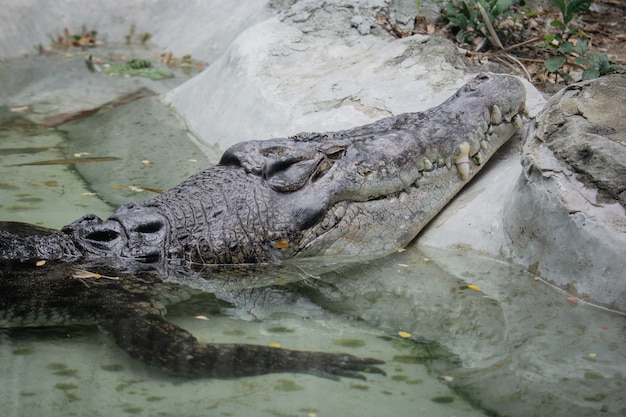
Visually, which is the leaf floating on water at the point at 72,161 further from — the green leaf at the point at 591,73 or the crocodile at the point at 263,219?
the green leaf at the point at 591,73

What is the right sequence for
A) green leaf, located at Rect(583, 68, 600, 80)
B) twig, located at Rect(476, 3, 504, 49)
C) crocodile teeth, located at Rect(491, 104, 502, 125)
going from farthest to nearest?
twig, located at Rect(476, 3, 504, 49) < green leaf, located at Rect(583, 68, 600, 80) < crocodile teeth, located at Rect(491, 104, 502, 125)

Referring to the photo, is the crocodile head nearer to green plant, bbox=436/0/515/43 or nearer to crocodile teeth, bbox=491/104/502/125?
crocodile teeth, bbox=491/104/502/125

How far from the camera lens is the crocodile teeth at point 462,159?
472cm

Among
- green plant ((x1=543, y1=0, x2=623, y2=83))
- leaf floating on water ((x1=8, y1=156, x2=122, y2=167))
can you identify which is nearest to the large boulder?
green plant ((x1=543, y1=0, x2=623, y2=83))

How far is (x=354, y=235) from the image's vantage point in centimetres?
446

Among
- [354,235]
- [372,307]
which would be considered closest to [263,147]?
[354,235]

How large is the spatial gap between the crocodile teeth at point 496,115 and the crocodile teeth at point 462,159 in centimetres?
29

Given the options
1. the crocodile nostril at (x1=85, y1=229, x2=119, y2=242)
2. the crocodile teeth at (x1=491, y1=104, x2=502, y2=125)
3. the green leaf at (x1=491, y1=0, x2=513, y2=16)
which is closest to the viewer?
the crocodile nostril at (x1=85, y1=229, x2=119, y2=242)

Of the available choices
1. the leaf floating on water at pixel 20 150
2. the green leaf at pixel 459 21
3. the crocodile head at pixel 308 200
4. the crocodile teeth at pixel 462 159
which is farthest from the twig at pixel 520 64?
the leaf floating on water at pixel 20 150

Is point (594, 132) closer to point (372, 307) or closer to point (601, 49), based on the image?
point (372, 307)

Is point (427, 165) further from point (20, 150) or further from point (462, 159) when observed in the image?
point (20, 150)

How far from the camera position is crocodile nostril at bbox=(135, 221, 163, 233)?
420 cm

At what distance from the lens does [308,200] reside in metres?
4.36

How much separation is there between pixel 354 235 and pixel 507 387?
160 centimetres
